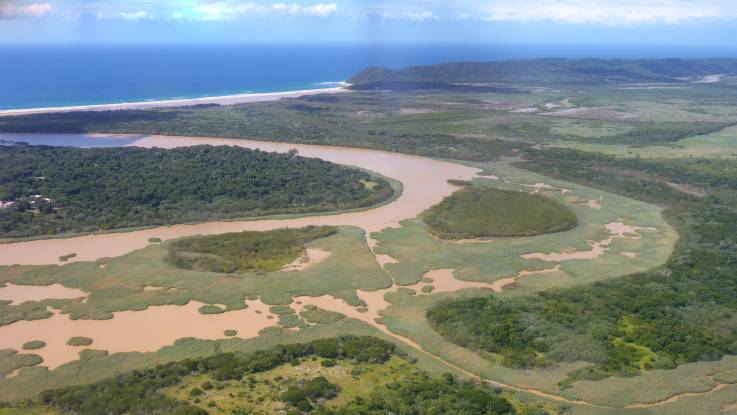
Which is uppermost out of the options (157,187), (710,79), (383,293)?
(710,79)

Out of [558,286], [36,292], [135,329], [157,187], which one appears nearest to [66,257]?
[36,292]

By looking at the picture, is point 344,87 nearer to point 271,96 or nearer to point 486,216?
point 271,96

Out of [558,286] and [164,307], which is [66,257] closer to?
[164,307]

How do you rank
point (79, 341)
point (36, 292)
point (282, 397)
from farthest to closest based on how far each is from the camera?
point (36, 292) → point (79, 341) → point (282, 397)

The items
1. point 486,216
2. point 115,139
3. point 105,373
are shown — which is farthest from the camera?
point 115,139

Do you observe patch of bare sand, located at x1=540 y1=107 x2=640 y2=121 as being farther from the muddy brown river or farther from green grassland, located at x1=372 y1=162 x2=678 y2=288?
green grassland, located at x1=372 y1=162 x2=678 y2=288

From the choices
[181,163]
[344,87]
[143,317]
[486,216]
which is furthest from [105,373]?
[344,87]
